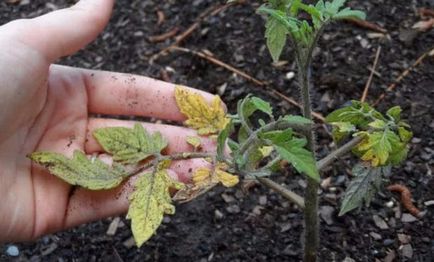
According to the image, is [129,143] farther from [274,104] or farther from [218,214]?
[274,104]

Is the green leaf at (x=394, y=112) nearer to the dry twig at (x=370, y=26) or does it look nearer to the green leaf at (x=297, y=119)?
the green leaf at (x=297, y=119)

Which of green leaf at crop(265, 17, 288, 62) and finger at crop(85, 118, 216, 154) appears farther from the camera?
finger at crop(85, 118, 216, 154)

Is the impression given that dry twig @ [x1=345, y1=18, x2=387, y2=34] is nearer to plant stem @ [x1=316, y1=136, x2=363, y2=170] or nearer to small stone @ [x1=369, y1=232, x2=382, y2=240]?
small stone @ [x1=369, y1=232, x2=382, y2=240]

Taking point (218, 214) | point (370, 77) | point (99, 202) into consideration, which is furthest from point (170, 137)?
A: point (370, 77)

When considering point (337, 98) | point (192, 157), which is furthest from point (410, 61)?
point (192, 157)

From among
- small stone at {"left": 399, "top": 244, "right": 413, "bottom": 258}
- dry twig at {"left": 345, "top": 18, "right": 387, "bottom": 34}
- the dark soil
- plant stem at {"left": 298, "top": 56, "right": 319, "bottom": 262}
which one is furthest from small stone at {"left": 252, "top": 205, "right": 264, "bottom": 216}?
dry twig at {"left": 345, "top": 18, "right": 387, "bottom": 34}

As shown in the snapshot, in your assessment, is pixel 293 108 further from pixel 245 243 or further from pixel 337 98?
pixel 245 243
